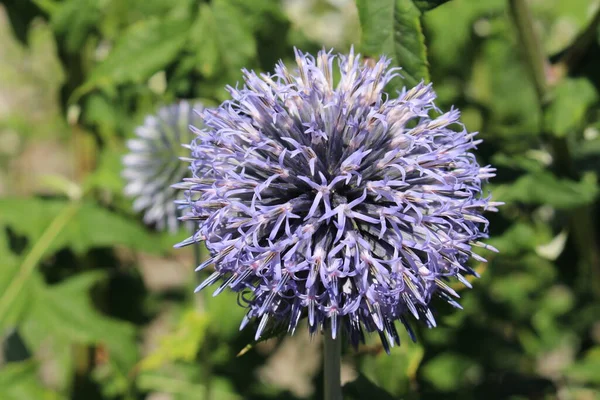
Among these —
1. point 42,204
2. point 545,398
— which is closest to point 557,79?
point 545,398

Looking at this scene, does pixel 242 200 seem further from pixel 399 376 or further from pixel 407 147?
pixel 399 376

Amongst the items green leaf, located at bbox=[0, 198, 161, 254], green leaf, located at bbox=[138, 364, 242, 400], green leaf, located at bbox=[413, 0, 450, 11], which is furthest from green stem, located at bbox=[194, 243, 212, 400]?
green leaf, located at bbox=[413, 0, 450, 11]

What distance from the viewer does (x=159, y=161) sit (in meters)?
2.13

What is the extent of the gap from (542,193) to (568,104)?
23 centimetres

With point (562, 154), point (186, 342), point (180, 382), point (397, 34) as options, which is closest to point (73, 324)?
point (186, 342)

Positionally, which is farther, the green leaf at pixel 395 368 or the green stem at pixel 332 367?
the green leaf at pixel 395 368

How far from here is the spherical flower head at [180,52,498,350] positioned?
1051 millimetres

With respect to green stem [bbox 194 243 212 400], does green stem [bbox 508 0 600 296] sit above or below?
above

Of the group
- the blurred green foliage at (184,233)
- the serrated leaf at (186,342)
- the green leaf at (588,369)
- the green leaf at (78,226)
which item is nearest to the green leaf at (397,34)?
the blurred green foliage at (184,233)

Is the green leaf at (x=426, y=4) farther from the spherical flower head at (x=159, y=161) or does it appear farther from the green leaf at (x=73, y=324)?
the green leaf at (x=73, y=324)

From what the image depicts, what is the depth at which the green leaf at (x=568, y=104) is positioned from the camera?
1505mm

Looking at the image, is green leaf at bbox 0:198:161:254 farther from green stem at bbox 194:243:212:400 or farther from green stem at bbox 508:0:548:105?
green stem at bbox 508:0:548:105

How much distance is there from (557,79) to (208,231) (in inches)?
42.7

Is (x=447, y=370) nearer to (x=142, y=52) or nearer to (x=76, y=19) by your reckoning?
(x=142, y=52)
